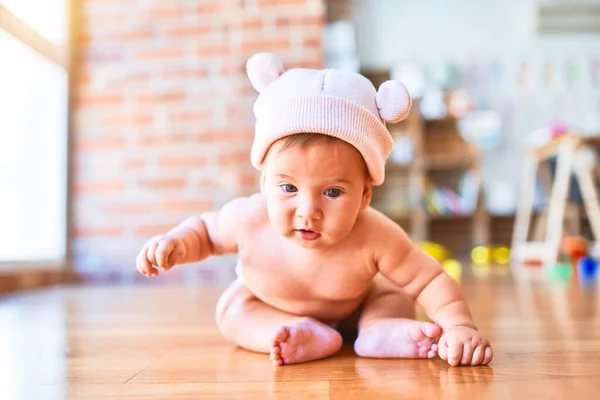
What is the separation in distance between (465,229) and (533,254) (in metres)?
A: 1.62

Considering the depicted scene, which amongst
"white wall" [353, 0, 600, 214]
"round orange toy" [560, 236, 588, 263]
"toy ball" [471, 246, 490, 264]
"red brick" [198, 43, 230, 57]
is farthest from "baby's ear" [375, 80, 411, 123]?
"white wall" [353, 0, 600, 214]

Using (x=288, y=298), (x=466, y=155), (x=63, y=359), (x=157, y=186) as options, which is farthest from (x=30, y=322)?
(x=466, y=155)

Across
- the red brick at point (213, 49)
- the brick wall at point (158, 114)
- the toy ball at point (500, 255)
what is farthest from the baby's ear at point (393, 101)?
the toy ball at point (500, 255)

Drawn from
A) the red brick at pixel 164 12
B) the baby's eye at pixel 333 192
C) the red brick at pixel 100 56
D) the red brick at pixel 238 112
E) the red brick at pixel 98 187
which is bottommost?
the baby's eye at pixel 333 192

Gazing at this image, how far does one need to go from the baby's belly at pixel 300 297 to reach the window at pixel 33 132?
1367mm

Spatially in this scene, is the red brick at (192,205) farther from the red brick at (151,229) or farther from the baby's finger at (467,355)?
the baby's finger at (467,355)

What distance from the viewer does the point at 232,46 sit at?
8.38 feet

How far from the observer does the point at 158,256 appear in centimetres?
82

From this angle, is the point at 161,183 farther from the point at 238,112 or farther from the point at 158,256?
the point at 158,256

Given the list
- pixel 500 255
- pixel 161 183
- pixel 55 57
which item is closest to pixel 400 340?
pixel 161 183

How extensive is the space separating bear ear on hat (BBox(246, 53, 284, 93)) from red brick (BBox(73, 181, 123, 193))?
1841mm

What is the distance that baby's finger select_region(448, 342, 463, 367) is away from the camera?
77 cm

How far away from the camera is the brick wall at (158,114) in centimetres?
254

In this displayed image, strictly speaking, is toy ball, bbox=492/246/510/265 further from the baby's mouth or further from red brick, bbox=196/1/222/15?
the baby's mouth
